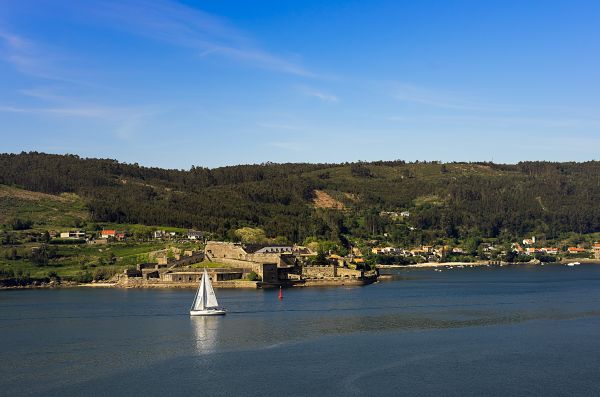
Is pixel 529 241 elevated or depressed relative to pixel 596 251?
elevated

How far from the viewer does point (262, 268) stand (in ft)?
273

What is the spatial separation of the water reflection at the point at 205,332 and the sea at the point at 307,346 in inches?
4.6

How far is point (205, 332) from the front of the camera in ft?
159

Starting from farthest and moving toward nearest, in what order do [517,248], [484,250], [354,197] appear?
[354,197] < [517,248] < [484,250]

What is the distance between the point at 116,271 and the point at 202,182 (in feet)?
353

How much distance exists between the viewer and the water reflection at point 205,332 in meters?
42.8

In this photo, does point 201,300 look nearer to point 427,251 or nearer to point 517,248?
point 427,251

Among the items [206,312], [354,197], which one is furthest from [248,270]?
[354,197]

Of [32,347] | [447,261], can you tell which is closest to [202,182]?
[447,261]

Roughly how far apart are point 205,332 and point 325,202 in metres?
144

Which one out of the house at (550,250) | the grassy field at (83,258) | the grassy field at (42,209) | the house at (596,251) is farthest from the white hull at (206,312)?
the house at (596,251)

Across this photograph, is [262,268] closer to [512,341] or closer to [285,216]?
[512,341]

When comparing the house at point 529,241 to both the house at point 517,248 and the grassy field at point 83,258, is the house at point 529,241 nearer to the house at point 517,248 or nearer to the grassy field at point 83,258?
the house at point 517,248

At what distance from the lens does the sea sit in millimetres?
34062
